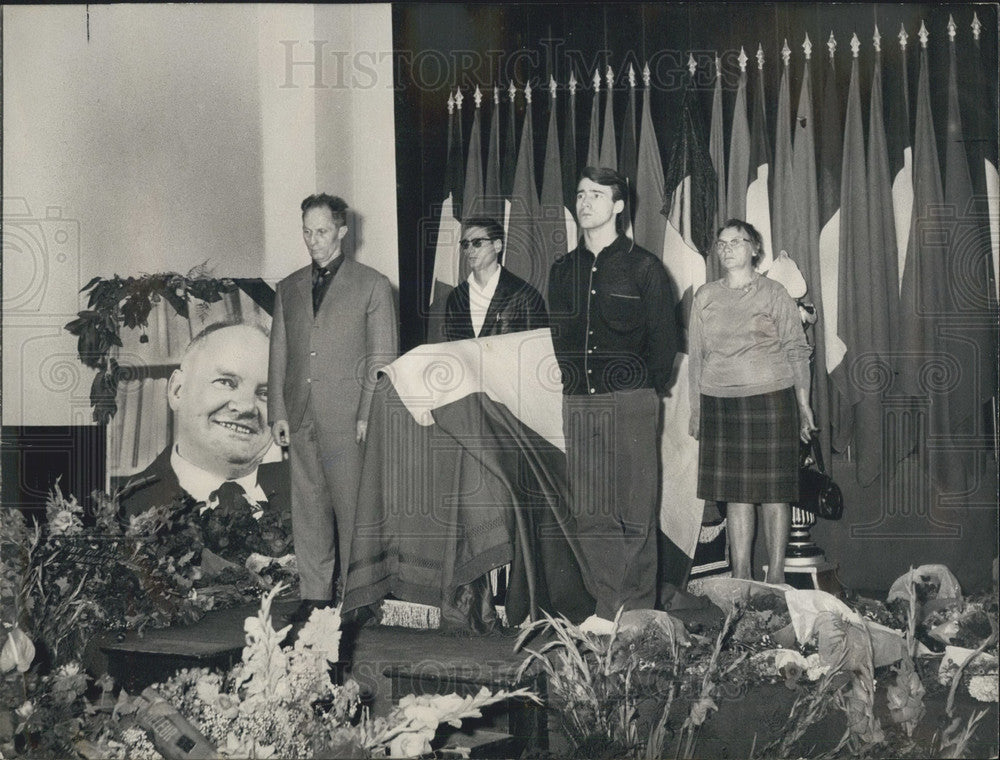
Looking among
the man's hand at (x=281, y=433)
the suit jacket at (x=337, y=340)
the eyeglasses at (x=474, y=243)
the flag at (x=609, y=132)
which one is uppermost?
the flag at (x=609, y=132)

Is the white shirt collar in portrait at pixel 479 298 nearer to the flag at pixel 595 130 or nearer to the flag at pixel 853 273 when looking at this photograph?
the flag at pixel 595 130

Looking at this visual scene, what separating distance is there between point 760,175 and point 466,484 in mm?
1788

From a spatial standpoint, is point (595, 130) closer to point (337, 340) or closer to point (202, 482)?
point (337, 340)

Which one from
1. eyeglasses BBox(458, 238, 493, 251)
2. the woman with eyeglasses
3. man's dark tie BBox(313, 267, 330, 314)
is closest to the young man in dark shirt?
the woman with eyeglasses

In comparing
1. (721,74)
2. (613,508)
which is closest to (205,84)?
(721,74)

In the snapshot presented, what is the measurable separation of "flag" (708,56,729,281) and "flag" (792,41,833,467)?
0.30 meters

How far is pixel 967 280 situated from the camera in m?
4.87

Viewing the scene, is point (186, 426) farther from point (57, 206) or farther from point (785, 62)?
point (785, 62)

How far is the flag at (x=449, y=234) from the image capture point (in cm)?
484

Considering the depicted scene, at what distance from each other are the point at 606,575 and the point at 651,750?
27.8 inches

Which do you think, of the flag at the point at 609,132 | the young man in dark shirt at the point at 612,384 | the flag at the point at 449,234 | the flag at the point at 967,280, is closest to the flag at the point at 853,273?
the flag at the point at 967,280

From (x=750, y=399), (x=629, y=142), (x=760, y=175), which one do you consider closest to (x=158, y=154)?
(x=629, y=142)

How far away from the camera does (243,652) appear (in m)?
4.58

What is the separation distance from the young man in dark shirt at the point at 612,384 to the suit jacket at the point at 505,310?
8 centimetres
